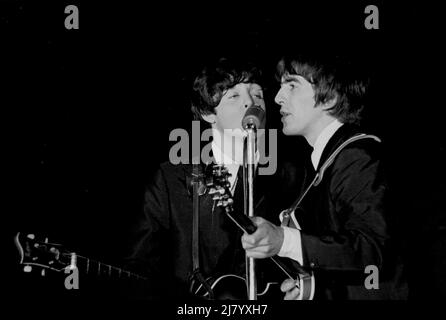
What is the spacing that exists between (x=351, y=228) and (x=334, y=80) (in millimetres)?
527

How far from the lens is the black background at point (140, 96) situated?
2.06 m

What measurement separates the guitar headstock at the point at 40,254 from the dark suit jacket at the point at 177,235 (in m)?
0.34

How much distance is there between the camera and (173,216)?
6.56 feet

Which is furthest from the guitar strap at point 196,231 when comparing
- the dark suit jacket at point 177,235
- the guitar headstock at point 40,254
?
the guitar headstock at point 40,254

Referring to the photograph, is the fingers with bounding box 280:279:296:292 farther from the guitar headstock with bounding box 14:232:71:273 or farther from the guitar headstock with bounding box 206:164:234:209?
the guitar headstock with bounding box 14:232:71:273

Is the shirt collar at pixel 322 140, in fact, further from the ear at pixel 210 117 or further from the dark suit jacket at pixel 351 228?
the ear at pixel 210 117

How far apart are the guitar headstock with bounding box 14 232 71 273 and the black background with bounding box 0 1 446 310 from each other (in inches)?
15.5

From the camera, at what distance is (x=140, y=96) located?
7.34ft

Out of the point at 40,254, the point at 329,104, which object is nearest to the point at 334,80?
the point at 329,104

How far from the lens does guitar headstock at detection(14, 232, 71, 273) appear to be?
1563 millimetres

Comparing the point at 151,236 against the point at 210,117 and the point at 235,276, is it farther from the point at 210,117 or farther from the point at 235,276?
the point at 210,117

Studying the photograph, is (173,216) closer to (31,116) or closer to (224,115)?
(224,115)
